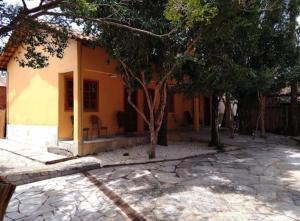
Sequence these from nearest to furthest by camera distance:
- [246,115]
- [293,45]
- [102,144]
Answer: [102,144]
[293,45]
[246,115]

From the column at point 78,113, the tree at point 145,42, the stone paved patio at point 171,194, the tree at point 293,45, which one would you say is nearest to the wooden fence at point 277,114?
the tree at point 293,45

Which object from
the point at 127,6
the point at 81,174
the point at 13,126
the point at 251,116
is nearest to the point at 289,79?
the point at 251,116

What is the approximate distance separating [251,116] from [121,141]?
8517mm

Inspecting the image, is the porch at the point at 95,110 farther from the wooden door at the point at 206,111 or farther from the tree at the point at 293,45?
the wooden door at the point at 206,111

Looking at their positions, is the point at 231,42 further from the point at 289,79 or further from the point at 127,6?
the point at 289,79

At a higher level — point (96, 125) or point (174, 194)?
point (96, 125)

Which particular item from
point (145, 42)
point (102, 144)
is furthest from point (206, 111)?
point (145, 42)

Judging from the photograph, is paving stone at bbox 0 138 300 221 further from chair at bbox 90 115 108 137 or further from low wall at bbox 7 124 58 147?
low wall at bbox 7 124 58 147

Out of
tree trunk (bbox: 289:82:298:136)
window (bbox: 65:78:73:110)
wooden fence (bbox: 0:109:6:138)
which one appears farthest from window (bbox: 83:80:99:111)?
tree trunk (bbox: 289:82:298:136)

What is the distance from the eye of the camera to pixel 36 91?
1355cm

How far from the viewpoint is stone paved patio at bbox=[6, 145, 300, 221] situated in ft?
18.1

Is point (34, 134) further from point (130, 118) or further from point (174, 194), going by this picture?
point (174, 194)

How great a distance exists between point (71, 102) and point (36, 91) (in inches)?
80.5

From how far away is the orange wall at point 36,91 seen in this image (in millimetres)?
11683
